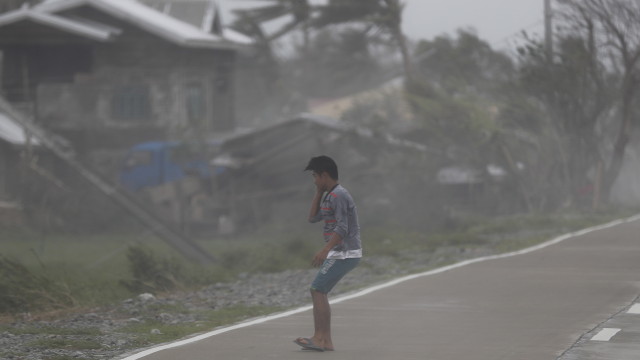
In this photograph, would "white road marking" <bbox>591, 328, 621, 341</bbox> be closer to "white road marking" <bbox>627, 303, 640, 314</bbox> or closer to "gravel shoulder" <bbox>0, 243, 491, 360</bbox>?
"white road marking" <bbox>627, 303, 640, 314</bbox>

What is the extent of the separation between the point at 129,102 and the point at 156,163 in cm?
427

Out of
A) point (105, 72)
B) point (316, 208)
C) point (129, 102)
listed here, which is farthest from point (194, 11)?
point (316, 208)

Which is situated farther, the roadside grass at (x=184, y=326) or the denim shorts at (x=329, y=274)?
the roadside grass at (x=184, y=326)

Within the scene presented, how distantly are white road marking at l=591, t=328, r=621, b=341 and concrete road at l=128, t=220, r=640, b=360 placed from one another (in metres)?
0.09

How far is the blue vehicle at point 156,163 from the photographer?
126 ft

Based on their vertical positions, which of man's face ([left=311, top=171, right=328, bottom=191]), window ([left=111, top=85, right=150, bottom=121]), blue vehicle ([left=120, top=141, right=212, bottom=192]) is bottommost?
man's face ([left=311, top=171, right=328, bottom=191])

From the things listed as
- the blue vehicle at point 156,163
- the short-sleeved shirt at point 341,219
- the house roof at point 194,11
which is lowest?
the short-sleeved shirt at point 341,219

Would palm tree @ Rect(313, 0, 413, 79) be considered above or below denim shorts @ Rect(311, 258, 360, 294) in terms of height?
above

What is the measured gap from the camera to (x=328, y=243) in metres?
9.82

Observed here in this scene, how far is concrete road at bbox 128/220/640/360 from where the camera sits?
32.8ft

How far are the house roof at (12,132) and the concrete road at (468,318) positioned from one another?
21476mm

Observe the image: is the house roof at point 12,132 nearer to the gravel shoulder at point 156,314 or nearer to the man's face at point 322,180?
the gravel shoulder at point 156,314

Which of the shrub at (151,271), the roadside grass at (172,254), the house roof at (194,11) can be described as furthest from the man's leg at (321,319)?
the house roof at (194,11)

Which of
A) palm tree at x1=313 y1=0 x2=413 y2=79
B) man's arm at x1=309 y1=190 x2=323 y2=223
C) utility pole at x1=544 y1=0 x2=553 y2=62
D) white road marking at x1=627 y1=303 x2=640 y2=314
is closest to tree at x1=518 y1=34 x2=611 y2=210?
utility pole at x1=544 y1=0 x2=553 y2=62
